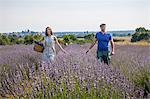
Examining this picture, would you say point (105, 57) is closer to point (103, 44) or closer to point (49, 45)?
point (103, 44)

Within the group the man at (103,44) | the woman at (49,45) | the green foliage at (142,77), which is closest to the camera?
the green foliage at (142,77)

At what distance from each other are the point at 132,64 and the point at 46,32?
219 cm

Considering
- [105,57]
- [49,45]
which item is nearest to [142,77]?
[105,57]

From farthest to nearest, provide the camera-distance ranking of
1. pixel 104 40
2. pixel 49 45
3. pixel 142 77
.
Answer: pixel 49 45, pixel 104 40, pixel 142 77

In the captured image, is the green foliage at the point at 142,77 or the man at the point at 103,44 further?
the man at the point at 103,44

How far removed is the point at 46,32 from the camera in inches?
340

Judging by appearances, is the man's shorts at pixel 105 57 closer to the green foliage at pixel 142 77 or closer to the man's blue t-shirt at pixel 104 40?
the man's blue t-shirt at pixel 104 40

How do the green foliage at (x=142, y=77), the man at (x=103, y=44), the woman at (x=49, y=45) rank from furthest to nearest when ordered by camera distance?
1. the woman at (x=49, y=45)
2. the man at (x=103, y=44)
3. the green foliage at (x=142, y=77)

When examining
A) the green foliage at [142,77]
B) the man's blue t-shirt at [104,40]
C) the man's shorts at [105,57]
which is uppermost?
the man's blue t-shirt at [104,40]

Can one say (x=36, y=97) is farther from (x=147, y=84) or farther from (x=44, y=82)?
(x=147, y=84)

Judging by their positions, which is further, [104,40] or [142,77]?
[104,40]

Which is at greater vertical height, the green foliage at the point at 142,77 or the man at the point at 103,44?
the man at the point at 103,44

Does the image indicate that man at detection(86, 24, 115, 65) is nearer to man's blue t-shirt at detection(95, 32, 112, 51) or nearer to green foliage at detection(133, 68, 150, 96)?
man's blue t-shirt at detection(95, 32, 112, 51)

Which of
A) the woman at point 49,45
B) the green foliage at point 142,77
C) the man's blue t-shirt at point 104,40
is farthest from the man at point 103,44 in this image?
the green foliage at point 142,77
